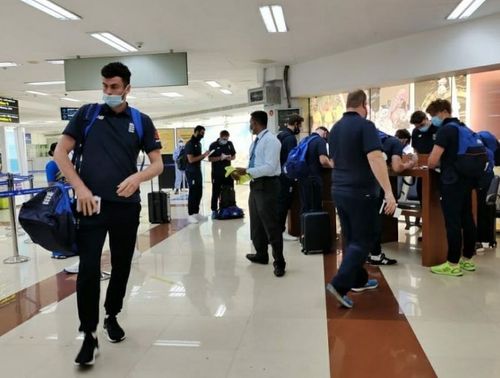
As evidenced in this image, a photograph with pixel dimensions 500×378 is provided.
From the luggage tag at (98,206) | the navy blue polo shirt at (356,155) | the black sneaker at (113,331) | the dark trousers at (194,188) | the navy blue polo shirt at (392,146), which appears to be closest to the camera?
the luggage tag at (98,206)

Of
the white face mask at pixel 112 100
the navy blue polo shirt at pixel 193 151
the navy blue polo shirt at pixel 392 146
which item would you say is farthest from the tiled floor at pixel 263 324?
the navy blue polo shirt at pixel 193 151

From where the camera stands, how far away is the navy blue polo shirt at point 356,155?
296 cm

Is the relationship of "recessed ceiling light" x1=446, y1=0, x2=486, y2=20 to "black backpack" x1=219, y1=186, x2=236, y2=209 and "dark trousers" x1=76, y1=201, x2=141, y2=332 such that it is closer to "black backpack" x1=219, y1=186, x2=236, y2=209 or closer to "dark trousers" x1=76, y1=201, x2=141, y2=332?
"black backpack" x1=219, y1=186, x2=236, y2=209

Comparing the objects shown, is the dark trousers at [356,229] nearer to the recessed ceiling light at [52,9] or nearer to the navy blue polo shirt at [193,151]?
the recessed ceiling light at [52,9]

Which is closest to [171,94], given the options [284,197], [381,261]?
[284,197]

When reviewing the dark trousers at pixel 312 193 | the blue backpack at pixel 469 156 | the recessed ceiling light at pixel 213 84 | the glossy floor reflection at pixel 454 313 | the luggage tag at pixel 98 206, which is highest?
the recessed ceiling light at pixel 213 84

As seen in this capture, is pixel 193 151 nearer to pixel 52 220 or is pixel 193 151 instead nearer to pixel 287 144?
pixel 287 144

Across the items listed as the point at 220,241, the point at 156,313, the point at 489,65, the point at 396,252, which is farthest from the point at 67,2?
the point at 489,65

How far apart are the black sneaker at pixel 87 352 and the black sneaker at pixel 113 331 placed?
252 millimetres

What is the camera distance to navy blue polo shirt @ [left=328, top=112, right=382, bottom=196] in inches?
117

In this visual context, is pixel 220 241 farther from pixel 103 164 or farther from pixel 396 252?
pixel 103 164

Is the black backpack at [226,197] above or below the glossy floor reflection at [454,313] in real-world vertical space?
above

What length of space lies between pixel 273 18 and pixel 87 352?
4710mm

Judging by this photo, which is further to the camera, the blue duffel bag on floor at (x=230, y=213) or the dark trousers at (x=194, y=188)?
the blue duffel bag on floor at (x=230, y=213)
